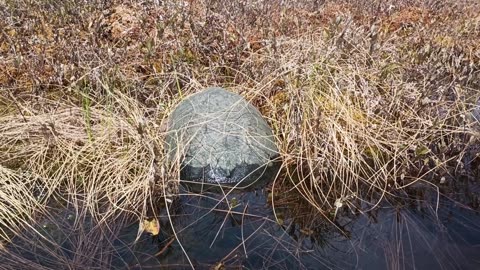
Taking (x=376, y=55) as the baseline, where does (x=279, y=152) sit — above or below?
below

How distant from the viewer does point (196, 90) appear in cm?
492

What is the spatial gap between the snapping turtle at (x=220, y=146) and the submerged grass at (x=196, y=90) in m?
0.18

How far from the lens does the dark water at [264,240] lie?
3.19 meters

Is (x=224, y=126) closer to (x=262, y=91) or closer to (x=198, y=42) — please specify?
(x=262, y=91)

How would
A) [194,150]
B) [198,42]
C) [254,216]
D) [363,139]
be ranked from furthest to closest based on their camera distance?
[198,42], [363,139], [194,150], [254,216]

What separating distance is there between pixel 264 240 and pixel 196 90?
1.97 m

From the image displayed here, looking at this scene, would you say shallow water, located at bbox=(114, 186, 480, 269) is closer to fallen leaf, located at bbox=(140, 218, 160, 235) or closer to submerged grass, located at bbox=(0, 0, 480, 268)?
fallen leaf, located at bbox=(140, 218, 160, 235)

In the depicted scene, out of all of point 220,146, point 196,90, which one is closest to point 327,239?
point 220,146

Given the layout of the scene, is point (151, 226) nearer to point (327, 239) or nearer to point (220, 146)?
point (220, 146)

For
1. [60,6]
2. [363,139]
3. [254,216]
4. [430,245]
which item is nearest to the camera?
[430,245]

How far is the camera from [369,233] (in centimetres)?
352

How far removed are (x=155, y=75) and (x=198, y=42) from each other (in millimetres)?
633

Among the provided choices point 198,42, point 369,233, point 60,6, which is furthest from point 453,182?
point 60,6

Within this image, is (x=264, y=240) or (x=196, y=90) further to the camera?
(x=196, y=90)
